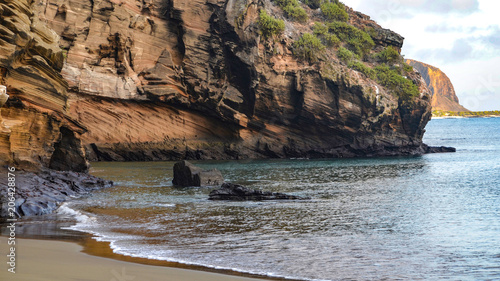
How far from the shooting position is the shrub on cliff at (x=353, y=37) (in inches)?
2100

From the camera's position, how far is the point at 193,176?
25.1 m

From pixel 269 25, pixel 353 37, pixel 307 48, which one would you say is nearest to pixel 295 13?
pixel 307 48

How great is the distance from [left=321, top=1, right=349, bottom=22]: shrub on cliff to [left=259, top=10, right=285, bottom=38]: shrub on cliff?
10.9 m

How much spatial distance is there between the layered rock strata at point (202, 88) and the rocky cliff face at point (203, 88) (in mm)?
94

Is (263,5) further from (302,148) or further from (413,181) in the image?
(413,181)

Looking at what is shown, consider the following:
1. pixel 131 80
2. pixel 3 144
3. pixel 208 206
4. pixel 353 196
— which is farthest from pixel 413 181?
pixel 131 80

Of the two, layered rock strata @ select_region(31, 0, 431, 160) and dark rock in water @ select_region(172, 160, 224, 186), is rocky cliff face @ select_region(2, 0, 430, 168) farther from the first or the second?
dark rock in water @ select_region(172, 160, 224, 186)

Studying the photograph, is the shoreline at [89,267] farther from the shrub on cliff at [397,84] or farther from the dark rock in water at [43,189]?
the shrub on cliff at [397,84]

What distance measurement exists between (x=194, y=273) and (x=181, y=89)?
36123 mm

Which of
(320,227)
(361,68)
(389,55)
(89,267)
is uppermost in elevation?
(389,55)

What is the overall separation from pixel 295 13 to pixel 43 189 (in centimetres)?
3868

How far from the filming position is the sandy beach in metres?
7.91

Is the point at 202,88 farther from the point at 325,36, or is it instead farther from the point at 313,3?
the point at 313,3

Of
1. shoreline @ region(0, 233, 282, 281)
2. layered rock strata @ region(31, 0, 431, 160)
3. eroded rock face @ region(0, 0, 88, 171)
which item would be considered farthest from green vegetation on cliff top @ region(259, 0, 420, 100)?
shoreline @ region(0, 233, 282, 281)
